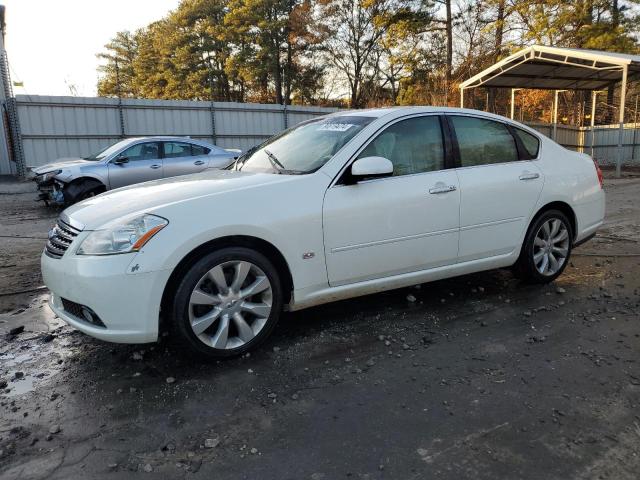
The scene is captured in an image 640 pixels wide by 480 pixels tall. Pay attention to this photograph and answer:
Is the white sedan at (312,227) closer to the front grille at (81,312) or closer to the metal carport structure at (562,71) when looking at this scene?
the front grille at (81,312)

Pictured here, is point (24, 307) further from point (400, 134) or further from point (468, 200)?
point (468, 200)

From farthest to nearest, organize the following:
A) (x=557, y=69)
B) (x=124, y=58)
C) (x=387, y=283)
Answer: (x=124, y=58) < (x=557, y=69) < (x=387, y=283)

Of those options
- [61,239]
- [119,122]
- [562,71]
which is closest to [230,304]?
[61,239]

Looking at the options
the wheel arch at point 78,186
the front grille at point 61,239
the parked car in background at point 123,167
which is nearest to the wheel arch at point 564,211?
the front grille at point 61,239

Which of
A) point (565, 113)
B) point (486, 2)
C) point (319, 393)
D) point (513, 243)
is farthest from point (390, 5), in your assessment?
point (319, 393)

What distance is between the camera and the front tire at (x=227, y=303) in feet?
10.1

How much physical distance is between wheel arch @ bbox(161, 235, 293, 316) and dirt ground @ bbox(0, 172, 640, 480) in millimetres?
465

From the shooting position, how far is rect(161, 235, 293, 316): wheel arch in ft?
10.1

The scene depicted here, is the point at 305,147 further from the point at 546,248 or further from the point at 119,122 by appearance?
the point at 119,122

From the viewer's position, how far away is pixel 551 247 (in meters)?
4.71

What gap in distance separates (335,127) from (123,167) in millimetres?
7256

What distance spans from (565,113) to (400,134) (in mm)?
33362

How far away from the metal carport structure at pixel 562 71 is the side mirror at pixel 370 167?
1482 centimetres

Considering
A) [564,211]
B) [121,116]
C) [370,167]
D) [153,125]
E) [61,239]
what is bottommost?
[564,211]
